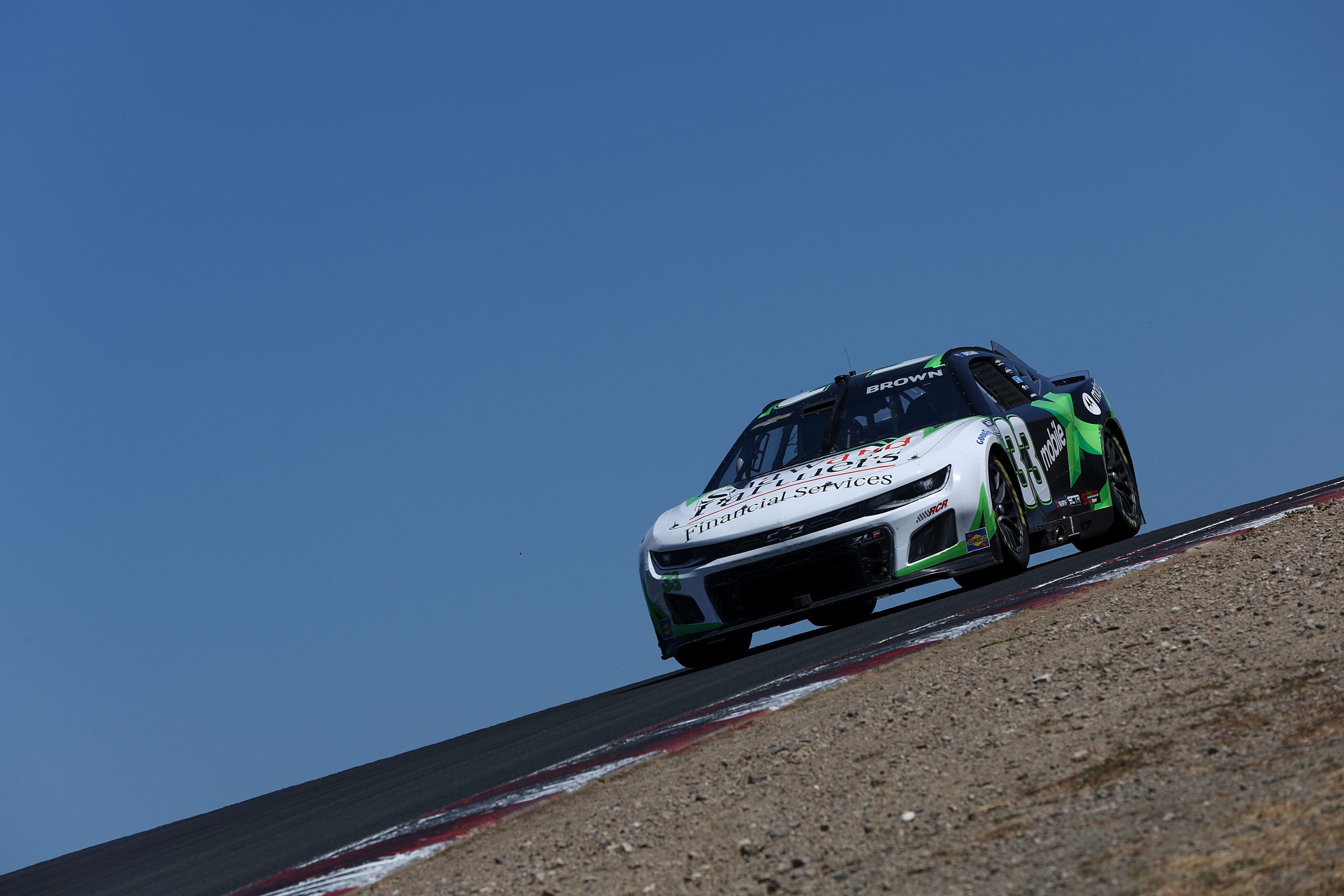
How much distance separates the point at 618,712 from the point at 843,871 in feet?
15.6

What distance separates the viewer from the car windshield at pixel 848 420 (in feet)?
31.8

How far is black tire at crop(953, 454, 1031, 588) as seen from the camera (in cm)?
889

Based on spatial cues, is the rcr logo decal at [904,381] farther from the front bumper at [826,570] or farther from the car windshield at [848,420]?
the front bumper at [826,570]

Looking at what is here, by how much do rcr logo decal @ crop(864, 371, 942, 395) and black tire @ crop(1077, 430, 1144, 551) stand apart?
163cm

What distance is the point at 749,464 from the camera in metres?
10.1

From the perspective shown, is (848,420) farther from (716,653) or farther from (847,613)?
(847,613)

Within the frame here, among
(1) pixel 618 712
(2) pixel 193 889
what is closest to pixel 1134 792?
(2) pixel 193 889

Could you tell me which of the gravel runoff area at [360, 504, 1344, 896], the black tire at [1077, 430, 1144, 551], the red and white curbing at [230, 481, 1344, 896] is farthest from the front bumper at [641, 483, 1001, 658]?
the black tire at [1077, 430, 1144, 551]

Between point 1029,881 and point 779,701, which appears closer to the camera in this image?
point 1029,881

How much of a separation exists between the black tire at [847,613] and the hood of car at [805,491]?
2.47 meters

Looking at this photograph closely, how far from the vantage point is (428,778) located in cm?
739

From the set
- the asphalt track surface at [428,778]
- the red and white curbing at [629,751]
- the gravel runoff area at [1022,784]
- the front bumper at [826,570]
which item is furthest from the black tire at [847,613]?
the gravel runoff area at [1022,784]

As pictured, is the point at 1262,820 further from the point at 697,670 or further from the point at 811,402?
the point at 811,402

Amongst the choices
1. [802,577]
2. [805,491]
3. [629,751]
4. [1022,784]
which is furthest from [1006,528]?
[1022,784]
